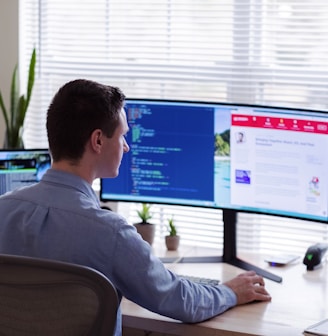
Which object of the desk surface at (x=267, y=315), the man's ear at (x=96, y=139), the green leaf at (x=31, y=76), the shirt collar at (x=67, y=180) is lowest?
the desk surface at (x=267, y=315)

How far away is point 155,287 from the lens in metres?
2.17

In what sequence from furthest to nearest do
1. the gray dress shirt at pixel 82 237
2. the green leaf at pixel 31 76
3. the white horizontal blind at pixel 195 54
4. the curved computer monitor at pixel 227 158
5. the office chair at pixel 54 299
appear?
the green leaf at pixel 31 76
the white horizontal blind at pixel 195 54
the curved computer monitor at pixel 227 158
the gray dress shirt at pixel 82 237
the office chair at pixel 54 299

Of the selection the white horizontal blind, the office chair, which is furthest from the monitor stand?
the office chair

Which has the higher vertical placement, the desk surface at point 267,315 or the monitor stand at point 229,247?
the monitor stand at point 229,247

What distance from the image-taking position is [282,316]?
2.40 m

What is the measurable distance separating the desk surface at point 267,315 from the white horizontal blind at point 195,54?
66cm

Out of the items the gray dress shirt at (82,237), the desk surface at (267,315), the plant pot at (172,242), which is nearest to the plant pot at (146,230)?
the plant pot at (172,242)

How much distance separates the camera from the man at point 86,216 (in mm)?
2082

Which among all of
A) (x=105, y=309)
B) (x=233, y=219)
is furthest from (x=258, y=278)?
(x=105, y=309)

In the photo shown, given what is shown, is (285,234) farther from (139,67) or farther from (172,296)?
(172,296)

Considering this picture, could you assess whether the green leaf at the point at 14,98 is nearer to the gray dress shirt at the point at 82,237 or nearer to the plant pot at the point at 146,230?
the plant pot at the point at 146,230

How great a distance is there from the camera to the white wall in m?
3.77

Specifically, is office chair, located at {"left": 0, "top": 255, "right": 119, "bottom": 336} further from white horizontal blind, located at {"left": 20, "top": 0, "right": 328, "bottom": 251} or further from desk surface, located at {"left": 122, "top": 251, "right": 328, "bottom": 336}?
white horizontal blind, located at {"left": 20, "top": 0, "right": 328, "bottom": 251}

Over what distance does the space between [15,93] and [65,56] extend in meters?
0.28
